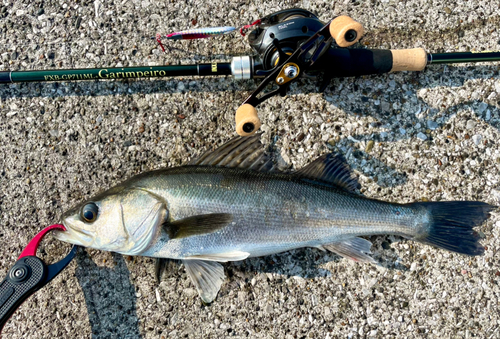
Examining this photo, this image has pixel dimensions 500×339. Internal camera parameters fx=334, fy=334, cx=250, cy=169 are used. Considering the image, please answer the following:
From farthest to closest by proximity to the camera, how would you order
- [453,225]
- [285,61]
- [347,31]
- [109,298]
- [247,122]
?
[109,298] → [453,225] → [285,61] → [247,122] → [347,31]

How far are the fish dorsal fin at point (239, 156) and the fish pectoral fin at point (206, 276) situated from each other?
2.43 ft

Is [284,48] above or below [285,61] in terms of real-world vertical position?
above

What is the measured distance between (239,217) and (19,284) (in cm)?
159

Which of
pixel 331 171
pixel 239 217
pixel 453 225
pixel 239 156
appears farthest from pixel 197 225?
pixel 453 225

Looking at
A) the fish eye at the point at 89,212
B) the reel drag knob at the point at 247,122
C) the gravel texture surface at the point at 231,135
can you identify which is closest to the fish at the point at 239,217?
the fish eye at the point at 89,212

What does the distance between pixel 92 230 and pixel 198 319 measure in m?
1.07

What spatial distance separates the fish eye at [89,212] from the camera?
2.27m

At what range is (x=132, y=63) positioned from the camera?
2.81m

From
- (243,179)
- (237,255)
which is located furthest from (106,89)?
(237,255)

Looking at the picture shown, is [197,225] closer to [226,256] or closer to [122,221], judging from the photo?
[226,256]

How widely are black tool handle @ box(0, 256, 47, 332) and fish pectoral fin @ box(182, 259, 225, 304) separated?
1000 mm

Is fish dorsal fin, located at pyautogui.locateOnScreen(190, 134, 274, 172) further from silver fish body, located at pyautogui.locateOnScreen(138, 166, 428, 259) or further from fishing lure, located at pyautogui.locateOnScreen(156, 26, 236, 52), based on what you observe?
fishing lure, located at pyautogui.locateOnScreen(156, 26, 236, 52)

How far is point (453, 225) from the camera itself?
2.42 metres

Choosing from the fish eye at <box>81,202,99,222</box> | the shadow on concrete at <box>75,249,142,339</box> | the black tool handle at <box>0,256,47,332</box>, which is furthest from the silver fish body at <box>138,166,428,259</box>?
the black tool handle at <box>0,256,47,332</box>
